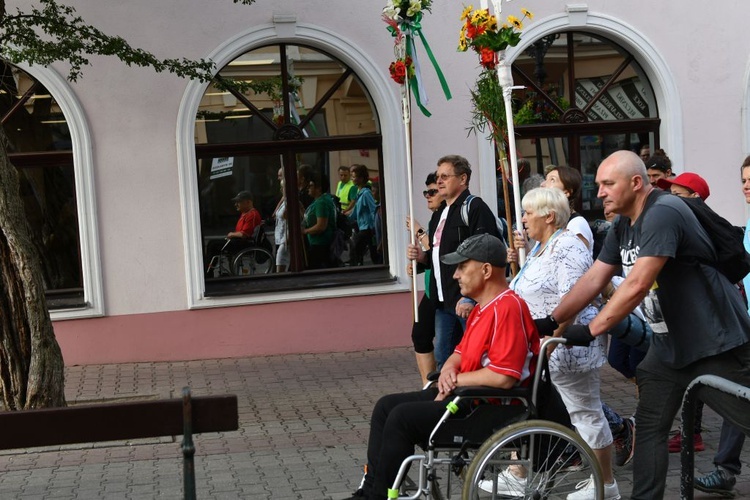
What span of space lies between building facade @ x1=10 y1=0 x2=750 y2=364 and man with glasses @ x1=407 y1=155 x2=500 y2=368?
3.80 metres

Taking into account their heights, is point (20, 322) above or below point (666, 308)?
below

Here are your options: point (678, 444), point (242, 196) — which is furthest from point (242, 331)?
point (678, 444)

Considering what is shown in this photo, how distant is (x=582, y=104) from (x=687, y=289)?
7989mm

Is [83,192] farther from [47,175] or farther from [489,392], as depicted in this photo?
[489,392]

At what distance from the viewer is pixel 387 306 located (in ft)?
39.4

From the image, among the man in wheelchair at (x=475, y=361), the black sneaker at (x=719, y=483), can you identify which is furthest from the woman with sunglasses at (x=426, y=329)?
the man in wheelchair at (x=475, y=361)

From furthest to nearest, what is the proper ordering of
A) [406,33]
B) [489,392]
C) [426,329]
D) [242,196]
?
[242,196], [406,33], [426,329], [489,392]

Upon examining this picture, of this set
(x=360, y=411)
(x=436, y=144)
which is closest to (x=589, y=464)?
(x=360, y=411)

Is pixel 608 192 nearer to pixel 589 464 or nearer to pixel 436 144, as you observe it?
pixel 589 464

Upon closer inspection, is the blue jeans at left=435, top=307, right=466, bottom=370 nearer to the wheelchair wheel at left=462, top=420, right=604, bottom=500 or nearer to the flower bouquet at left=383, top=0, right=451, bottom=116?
the flower bouquet at left=383, top=0, right=451, bottom=116

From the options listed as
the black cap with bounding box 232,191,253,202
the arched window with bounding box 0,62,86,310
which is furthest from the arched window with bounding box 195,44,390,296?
the arched window with bounding box 0,62,86,310

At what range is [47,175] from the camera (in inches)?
450

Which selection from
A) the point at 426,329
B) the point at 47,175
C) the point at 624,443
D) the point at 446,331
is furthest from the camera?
the point at 47,175

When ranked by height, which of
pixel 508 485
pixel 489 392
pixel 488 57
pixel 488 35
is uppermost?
pixel 488 35
